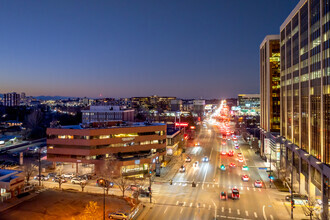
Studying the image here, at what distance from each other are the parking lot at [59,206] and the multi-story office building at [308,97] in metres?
25.6

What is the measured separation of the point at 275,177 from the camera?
4628 cm

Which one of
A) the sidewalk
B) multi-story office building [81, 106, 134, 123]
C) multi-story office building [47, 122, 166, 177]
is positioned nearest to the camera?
the sidewalk

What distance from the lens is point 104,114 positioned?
129875 millimetres

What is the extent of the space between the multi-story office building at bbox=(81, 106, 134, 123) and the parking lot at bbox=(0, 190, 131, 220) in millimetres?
91413

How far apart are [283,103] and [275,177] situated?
16.3 metres

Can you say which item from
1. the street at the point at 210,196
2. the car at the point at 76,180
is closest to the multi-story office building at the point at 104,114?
the street at the point at 210,196

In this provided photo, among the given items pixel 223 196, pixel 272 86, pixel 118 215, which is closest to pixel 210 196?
Result: pixel 223 196

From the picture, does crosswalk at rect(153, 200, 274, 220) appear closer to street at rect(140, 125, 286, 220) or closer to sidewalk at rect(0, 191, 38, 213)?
street at rect(140, 125, 286, 220)

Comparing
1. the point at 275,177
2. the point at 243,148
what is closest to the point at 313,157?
the point at 275,177

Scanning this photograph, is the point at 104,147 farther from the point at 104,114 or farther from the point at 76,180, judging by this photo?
the point at 104,114

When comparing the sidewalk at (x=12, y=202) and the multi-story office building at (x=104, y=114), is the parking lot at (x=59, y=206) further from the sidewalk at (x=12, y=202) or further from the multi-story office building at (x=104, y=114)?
the multi-story office building at (x=104, y=114)

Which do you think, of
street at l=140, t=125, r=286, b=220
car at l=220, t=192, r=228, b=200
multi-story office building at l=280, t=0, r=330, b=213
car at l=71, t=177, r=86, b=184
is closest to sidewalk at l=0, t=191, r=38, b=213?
car at l=71, t=177, r=86, b=184

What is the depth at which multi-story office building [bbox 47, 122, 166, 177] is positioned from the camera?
4769 centimetres

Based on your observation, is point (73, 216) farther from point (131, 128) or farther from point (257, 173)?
point (257, 173)
